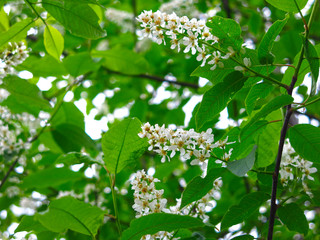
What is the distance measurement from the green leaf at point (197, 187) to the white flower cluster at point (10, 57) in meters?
1.19

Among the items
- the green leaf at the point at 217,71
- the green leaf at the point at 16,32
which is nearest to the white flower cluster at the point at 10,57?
the green leaf at the point at 16,32

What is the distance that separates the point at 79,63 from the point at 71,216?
5.42ft

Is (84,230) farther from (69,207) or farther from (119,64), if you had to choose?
(119,64)

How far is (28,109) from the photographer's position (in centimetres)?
299

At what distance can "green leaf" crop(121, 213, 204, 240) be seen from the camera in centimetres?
133

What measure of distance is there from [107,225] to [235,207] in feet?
6.45

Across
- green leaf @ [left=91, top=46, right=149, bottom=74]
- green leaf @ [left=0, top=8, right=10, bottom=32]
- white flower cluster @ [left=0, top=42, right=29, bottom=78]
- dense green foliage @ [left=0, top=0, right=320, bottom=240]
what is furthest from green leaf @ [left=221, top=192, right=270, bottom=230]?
green leaf @ [left=91, top=46, right=149, bottom=74]

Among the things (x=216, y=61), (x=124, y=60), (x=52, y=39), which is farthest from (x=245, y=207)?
(x=124, y=60)

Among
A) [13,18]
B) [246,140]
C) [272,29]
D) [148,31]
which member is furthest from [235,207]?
[13,18]

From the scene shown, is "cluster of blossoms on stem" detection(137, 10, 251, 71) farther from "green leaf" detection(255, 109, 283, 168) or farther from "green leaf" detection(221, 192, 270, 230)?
"green leaf" detection(221, 192, 270, 230)

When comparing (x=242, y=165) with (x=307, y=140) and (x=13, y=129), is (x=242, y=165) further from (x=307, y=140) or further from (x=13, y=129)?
(x=13, y=129)

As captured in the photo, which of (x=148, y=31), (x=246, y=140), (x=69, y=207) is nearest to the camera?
(x=69, y=207)

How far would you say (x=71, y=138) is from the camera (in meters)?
2.69

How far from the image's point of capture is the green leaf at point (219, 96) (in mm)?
1423
